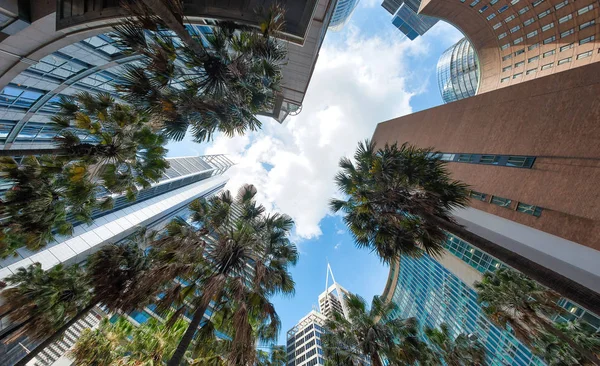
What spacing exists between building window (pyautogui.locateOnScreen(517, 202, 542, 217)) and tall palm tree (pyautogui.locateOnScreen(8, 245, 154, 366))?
19724mm

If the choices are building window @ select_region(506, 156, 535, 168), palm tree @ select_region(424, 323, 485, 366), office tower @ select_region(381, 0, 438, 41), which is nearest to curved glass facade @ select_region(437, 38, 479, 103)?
office tower @ select_region(381, 0, 438, 41)

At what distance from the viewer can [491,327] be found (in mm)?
21719

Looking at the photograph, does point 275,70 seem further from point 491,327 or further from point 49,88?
point 491,327

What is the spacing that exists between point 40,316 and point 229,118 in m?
10.6

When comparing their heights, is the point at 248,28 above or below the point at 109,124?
above

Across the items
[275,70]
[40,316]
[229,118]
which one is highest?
[275,70]

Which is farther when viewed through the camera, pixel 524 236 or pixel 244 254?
pixel 524 236

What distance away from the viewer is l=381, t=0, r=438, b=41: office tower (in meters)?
66.2

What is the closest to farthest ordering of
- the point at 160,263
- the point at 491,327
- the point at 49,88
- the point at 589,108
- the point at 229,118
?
the point at 160,263 → the point at 229,118 → the point at 589,108 → the point at 49,88 → the point at 491,327

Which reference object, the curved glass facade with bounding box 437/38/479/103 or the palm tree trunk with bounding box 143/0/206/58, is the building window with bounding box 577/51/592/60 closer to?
the curved glass facade with bounding box 437/38/479/103

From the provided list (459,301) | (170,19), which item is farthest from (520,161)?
(459,301)

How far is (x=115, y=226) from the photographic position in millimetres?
24562

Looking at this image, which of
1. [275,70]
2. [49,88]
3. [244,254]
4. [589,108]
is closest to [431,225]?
[244,254]

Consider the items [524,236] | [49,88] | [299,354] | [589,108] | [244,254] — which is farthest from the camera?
[299,354]
